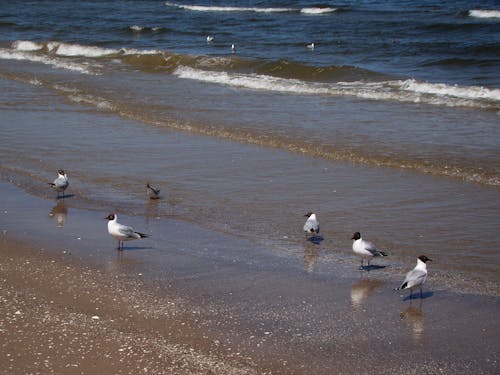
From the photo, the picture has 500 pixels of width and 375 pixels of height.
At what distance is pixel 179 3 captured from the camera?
62.3 meters

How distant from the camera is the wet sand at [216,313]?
7223mm

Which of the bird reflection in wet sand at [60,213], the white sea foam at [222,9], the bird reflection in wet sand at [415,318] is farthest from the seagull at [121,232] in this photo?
the white sea foam at [222,9]

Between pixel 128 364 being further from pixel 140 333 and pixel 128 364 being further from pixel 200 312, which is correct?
pixel 200 312

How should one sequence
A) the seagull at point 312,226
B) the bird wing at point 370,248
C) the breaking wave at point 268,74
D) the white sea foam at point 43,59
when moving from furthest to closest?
the white sea foam at point 43,59 < the breaking wave at point 268,74 < the seagull at point 312,226 < the bird wing at point 370,248

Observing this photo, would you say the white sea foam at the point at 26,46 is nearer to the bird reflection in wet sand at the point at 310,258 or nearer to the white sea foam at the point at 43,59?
the white sea foam at the point at 43,59

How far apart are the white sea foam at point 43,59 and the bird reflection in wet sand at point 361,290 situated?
19.7 metres

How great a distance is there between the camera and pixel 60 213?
11688mm

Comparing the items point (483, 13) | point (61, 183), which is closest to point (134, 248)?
point (61, 183)

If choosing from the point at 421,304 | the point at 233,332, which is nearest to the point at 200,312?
the point at 233,332

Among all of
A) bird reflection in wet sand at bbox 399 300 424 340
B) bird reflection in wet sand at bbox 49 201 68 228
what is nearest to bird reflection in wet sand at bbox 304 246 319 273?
bird reflection in wet sand at bbox 399 300 424 340

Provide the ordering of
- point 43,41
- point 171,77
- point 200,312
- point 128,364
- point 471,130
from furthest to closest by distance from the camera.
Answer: point 43,41
point 171,77
point 471,130
point 200,312
point 128,364

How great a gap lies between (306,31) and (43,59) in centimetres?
1273

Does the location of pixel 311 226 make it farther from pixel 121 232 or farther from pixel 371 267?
pixel 121 232

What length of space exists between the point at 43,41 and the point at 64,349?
108ft
